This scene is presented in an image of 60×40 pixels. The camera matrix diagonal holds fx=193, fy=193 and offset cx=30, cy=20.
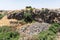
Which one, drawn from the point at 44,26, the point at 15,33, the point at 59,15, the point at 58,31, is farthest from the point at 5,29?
the point at 59,15

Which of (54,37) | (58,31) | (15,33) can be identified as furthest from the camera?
(58,31)

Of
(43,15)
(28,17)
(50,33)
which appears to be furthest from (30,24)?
(50,33)

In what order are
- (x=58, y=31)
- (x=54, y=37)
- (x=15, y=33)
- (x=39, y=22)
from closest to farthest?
(x=54, y=37), (x=15, y=33), (x=58, y=31), (x=39, y=22)

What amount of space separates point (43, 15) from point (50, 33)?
23.0 ft

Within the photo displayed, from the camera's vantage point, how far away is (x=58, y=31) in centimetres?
2245

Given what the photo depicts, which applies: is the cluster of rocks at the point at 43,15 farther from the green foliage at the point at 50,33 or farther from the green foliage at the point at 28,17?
the green foliage at the point at 50,33

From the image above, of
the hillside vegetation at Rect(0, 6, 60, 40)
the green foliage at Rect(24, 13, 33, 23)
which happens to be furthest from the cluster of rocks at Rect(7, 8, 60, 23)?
the green foliage at Rect(24, 13, 33, 23)

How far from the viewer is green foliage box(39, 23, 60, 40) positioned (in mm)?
19253

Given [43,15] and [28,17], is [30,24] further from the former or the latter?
[43,15]

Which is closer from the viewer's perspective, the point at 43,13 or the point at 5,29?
the point at 5,29

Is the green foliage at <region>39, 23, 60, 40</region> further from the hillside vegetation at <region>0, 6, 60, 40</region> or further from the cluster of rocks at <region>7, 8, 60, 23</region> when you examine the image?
the cluster of rocks at <region>7, 8, 60, 23</region>

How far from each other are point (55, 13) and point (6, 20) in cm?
731

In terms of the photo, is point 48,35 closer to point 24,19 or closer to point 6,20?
point 24,19

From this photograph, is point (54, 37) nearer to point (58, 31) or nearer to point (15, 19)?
point (58, 31)
